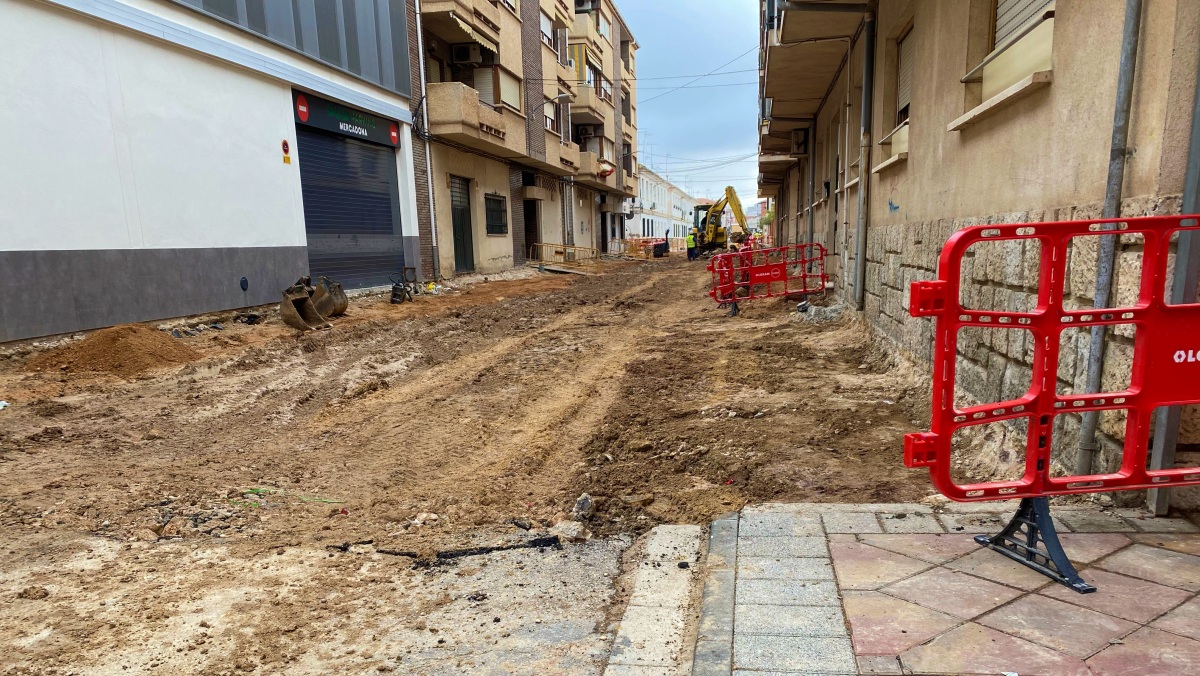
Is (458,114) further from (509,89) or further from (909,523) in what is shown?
(909,523)

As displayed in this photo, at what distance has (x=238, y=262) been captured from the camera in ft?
37.5

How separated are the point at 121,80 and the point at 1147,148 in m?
11.8

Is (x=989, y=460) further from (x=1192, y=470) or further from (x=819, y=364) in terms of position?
(x=819, y=364)

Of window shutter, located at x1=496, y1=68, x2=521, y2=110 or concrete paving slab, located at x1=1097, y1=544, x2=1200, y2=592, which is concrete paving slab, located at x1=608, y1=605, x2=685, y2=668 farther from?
window shutter, located at x1=496, y1=68, x2=521, y2=110

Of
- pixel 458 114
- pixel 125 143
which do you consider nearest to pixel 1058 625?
pixel 125 143

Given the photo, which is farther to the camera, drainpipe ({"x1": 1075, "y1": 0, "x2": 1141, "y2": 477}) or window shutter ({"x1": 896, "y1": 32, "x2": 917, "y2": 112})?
window shutter ({"x1": 896, "y1": 32, "x2": 917, "y2": 112})

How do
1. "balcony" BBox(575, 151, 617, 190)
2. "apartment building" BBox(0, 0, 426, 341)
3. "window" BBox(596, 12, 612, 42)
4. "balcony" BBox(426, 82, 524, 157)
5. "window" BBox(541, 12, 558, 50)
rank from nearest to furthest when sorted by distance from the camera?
"apartment building" BBox(0, 0, 426, 341), "balcony" BBox(426, 82, 524, 157), "window" BBox(541, 12, 558, 50), "balcony" BBox(575, 151, 617, 190), "window" BBox(596, 12, 612, 42)

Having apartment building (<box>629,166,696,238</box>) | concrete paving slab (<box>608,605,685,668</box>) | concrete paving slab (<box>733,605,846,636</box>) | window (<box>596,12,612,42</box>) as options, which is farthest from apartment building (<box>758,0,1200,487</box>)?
apartment building (<box>629,166,696,238</box>)

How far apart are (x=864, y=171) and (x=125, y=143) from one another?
10738 millimetres

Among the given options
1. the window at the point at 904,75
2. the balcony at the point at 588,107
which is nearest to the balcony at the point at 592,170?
the balcony at the point at 588,107

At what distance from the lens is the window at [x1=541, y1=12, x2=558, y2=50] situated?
2617cm

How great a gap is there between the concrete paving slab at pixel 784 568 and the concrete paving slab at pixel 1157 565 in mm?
1123

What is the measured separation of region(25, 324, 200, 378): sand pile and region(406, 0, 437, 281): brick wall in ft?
32.1

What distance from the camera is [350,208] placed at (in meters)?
15.1
